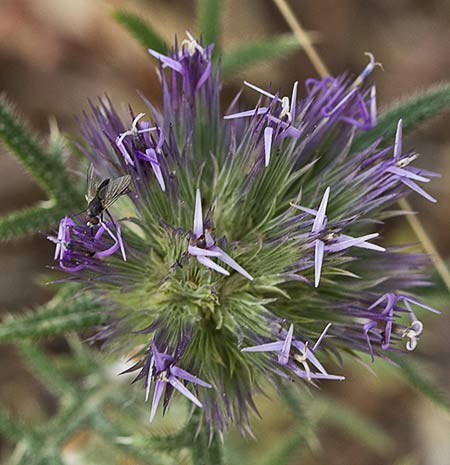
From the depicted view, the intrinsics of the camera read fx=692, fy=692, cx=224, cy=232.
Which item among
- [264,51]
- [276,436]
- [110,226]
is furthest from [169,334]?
[276,436]

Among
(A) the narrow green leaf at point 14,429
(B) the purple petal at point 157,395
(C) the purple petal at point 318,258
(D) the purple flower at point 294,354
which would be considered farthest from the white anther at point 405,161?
(A) the narrow green leaf at point 14,429

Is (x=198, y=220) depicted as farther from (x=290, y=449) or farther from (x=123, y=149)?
(x=290, y=449)

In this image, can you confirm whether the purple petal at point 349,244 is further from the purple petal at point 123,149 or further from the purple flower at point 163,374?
the purple petal at point 123,149

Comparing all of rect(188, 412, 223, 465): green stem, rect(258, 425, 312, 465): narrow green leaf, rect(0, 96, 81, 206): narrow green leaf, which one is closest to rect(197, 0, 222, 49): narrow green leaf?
rect(0, 96, 81, 206): narrow green leaf

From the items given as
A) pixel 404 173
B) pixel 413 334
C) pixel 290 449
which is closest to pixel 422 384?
pixel 413 334

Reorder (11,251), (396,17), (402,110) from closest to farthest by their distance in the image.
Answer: (402,110)
(11,251)
(396,17)

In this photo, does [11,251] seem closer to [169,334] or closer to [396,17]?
[169,334]

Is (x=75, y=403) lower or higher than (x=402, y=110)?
lower

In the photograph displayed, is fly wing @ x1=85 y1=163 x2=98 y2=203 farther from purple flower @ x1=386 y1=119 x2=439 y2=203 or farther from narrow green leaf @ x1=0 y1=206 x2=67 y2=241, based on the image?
purple flower @ x1=386 y1=119 x2=439 y2=203
